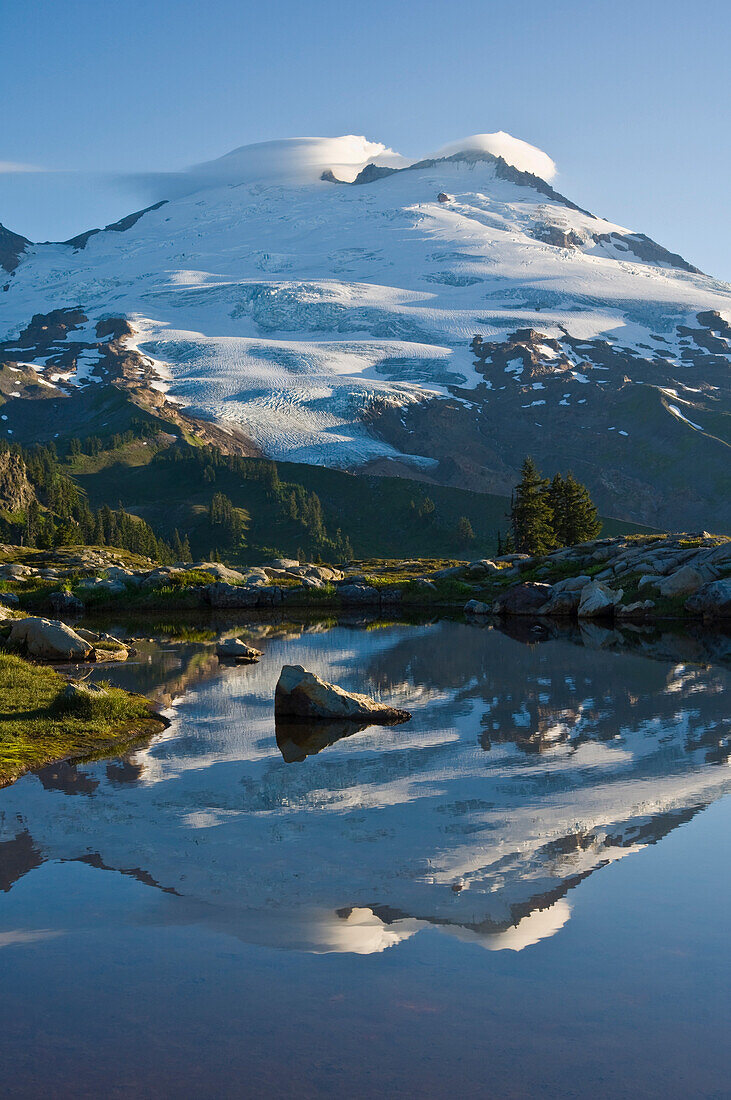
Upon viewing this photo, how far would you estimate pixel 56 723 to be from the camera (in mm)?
23500

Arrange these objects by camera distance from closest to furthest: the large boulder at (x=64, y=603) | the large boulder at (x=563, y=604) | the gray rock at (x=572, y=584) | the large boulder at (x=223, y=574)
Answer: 1. the large boulder at (x=563, y=604)
2. the gray rock at (x=572, y=584)
3. the large boulder at (x=64, y=603)
4. the large boulder at (x=223, y=574)

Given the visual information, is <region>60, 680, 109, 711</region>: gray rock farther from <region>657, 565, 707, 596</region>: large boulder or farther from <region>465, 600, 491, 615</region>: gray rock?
<region>465, 600, 491, 615</region>: gray rock

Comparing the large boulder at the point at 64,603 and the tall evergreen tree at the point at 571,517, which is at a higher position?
the tall evergreen tree at the point at 571,517

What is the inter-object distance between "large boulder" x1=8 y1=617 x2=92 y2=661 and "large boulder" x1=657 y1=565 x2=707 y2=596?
4109cm

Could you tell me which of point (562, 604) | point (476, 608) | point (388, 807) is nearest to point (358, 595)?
point (476, 608)

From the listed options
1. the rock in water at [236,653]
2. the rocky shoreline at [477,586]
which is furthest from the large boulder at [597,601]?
the rock in water at [236,653]

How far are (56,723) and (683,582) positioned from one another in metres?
50.2

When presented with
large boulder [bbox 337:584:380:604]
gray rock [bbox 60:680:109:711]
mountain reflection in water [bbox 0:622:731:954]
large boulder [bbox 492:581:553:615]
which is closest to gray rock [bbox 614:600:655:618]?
large boulder [bbox 492:581:553:615]

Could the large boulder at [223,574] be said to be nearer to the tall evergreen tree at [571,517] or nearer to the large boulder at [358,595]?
the large boulder at [358,595]

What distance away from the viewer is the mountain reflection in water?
12.6 metres

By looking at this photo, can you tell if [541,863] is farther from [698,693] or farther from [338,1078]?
[698,693]

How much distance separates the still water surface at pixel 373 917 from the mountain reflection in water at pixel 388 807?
0.07m

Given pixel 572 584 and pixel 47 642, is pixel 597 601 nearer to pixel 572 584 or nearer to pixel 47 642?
pixel 572 584

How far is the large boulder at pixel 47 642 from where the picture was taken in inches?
1533
